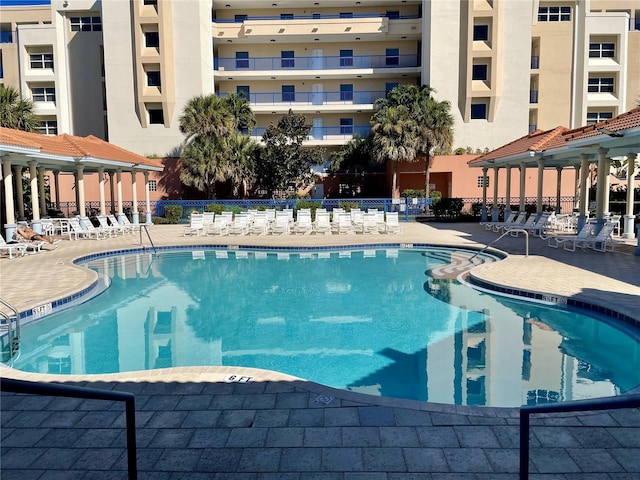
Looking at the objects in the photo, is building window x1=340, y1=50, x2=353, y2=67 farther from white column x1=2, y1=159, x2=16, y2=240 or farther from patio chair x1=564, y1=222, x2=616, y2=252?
white column x1=2, y1=159, x2=16, y2=240

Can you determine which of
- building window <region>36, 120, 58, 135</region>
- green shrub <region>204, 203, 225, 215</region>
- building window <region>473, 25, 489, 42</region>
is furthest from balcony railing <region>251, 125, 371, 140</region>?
building window <region>36, 120, 58, 135</region>

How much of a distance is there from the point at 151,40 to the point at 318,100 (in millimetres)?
11671

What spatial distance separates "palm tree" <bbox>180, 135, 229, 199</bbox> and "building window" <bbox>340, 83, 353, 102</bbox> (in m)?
11.3

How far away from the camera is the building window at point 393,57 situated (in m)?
35.3

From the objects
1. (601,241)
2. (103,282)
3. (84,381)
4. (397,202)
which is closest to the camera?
(84,381)

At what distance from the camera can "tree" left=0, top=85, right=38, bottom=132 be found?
21109 mm

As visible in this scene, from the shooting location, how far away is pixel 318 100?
1364 inches

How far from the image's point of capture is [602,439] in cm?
350

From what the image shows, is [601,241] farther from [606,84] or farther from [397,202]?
[606,84]

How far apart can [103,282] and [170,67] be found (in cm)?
2501

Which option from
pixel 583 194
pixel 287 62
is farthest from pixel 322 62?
pixel 583 194

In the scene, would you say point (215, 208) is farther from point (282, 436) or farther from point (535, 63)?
point (535, 63)

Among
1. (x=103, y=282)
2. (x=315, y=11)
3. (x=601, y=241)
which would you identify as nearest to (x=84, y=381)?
(x=103, y=282)

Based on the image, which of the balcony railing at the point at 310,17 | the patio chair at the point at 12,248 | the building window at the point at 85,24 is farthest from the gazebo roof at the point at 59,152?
the building window at the point at 85,24
